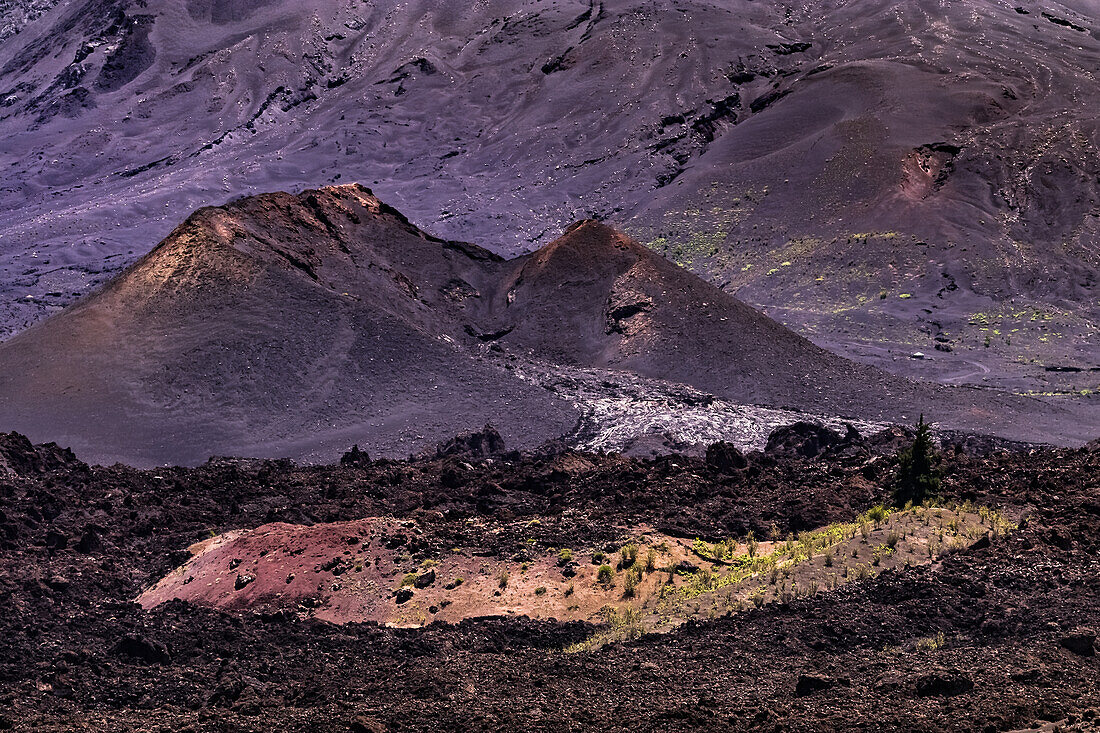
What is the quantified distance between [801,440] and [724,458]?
6913mm

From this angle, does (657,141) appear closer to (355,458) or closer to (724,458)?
(355,458)

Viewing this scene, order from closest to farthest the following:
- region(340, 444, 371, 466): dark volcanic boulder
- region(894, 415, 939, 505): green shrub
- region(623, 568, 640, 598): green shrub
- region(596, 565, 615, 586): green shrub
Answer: region(623, 568, 640, 598): green shrub < region(596, 565, 615, 586): green shrub < region(894, 415, 939, 505): green shrub < region(340, 444, 371, 466): dark volcanic boulder

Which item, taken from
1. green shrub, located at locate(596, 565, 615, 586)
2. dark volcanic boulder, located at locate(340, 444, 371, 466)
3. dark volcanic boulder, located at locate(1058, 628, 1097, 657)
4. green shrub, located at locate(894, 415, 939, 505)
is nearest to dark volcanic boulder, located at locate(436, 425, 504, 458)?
dark volcanic boulder, located at locate(340, 444, 371, 466)

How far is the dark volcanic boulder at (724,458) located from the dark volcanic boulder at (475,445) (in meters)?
7.11

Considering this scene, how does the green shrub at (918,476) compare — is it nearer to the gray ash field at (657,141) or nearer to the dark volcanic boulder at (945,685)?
the dark volcanic boulder at (945,685)

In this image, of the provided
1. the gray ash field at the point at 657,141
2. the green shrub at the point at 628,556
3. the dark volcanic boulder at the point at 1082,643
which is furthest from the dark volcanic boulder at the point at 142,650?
the gray ash field at the point at 657,141

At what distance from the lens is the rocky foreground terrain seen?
11.4 metres

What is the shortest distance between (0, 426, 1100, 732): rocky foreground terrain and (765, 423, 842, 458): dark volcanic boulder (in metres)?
5.52

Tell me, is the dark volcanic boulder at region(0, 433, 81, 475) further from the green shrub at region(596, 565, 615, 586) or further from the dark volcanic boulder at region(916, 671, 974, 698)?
the dark volcanic boulder at region(916, 671, 974, 698)

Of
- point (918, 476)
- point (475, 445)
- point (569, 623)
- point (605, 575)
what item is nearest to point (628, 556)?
point (605, 575)

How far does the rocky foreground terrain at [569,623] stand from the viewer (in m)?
11.4

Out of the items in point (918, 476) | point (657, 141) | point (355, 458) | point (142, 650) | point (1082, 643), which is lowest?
point (657, 141)

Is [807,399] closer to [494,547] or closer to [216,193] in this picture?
[494,547]

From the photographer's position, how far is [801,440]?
33.4 metres
